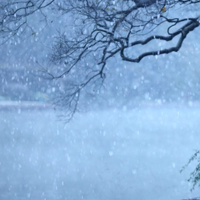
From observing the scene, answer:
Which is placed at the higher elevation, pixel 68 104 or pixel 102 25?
pixel 102 25

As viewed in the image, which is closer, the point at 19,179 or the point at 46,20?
the point at 46,20

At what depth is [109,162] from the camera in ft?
160

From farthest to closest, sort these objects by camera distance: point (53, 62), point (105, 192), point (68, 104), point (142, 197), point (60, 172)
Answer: point (60, 172)
point (105, 192)
point (142, 197)
point (68, 104)
point (53, 62)

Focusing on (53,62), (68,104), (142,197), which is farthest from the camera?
(142,197)

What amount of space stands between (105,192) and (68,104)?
91.6 feet

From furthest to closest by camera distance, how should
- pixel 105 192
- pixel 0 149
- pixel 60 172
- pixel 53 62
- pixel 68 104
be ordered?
1. pixel 60 172
2. pixel 0 149
3. pixel 105 192
4. pixel 68 104
5. pixel 53 62

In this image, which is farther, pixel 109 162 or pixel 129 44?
pixel 109 162

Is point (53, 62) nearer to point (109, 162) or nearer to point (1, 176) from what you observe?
point (1, 176)

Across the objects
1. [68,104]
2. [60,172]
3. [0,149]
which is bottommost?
[60,172]

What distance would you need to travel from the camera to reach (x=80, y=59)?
25.0 feet

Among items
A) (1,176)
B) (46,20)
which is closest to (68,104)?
(46,20)

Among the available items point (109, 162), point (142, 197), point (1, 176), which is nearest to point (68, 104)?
point (142, 197)

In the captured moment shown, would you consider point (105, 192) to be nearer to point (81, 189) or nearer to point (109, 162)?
point (81, 189)

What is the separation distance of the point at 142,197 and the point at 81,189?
7.97 meters
